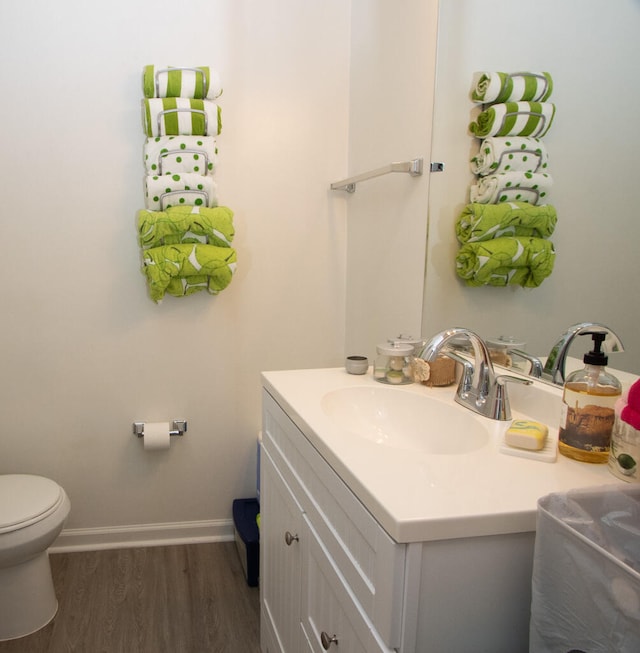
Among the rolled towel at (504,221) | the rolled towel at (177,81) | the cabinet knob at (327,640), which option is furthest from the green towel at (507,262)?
the rolled towel at (177,81)

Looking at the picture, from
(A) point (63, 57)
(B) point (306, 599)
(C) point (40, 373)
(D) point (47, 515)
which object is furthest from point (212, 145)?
(B) point (306, 599)

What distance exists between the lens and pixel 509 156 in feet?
3.95

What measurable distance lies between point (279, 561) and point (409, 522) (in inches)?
30.8

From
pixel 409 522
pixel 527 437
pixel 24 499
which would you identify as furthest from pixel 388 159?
pixel 24 499

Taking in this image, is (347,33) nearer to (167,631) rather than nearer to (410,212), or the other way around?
(410,212)

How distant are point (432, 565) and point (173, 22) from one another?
201 centimetres

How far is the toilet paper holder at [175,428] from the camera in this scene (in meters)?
2.03

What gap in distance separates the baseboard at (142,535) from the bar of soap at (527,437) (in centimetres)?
163

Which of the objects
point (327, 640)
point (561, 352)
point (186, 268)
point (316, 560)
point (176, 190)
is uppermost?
point (176, 190)

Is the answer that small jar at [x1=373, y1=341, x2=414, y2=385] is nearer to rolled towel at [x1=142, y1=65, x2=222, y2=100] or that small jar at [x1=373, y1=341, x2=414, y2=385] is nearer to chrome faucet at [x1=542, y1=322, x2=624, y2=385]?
chrome faucet at [x1=542, y1=322, x2=624, y2=385]

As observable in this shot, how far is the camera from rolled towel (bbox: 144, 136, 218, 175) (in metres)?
1.79

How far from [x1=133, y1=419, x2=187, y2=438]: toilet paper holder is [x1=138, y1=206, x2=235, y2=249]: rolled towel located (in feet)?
2.39

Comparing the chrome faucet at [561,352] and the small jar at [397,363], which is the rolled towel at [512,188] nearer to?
the chrome faucet at [561,352]

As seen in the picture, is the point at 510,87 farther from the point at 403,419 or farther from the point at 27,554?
the point at 27,554
